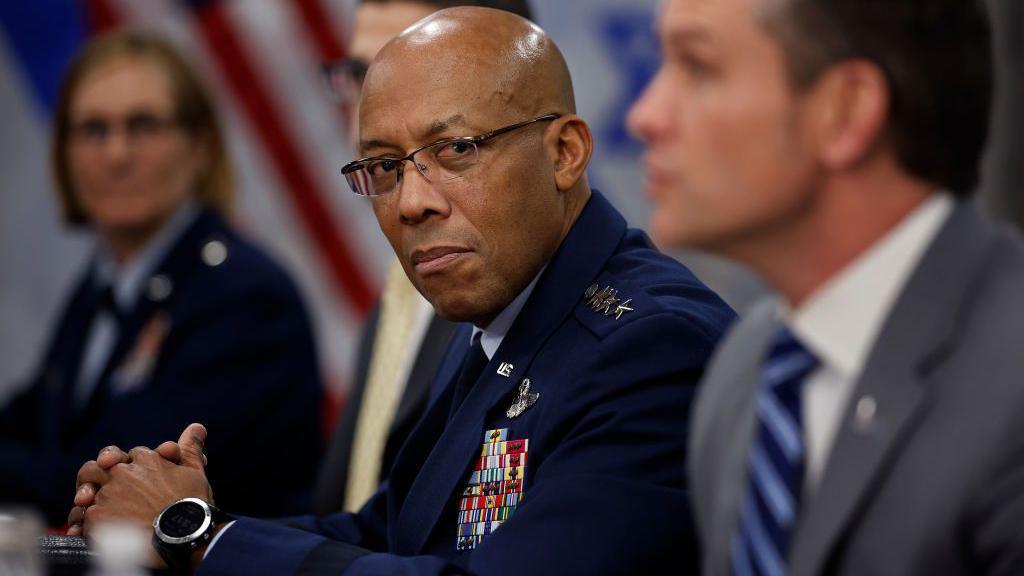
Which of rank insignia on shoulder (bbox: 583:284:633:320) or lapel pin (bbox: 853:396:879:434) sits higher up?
rank insignia on shoulder (bbox: 583:284:633:320)

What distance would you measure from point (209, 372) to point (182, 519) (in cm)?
156

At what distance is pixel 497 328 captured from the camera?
232 centimetres

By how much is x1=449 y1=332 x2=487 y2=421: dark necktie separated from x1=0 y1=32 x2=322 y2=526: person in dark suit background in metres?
0.84

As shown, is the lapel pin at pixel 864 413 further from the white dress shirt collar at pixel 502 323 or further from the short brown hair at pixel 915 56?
the white dress shirt collar at pixel 502 323

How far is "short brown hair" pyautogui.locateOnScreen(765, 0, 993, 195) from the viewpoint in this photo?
156 centimetres

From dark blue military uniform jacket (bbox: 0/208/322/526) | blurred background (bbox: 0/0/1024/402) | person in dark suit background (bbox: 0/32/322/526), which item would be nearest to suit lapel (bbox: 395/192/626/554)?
person in dark suit background (bbox: 0/32/322/526)

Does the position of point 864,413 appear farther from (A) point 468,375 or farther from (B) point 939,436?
(A) point 468,375

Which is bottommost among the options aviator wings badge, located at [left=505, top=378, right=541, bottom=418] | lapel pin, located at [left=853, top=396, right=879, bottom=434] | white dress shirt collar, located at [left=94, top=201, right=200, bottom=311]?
lapel pin, located at [left=853, top=396, right=879, bottom=434]

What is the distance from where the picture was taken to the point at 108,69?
14.1 ft

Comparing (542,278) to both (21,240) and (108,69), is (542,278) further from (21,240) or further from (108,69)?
(21,240)

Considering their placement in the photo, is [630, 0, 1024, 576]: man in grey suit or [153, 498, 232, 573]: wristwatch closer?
[630, 0, 1024, 576]: man in grey suit

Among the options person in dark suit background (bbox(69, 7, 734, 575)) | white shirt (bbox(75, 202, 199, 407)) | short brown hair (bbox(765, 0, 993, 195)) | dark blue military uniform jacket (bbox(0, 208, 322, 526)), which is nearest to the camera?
short brown hair (bbox(765, 0, 993, 195))

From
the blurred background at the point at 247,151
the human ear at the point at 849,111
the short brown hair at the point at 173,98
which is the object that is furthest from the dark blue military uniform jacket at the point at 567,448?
the blurred background at the point at 247,151

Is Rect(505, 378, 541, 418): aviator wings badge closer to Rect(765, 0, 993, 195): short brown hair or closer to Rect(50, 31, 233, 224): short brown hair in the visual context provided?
Rect(765, 0, 993, 195): short brown hair
